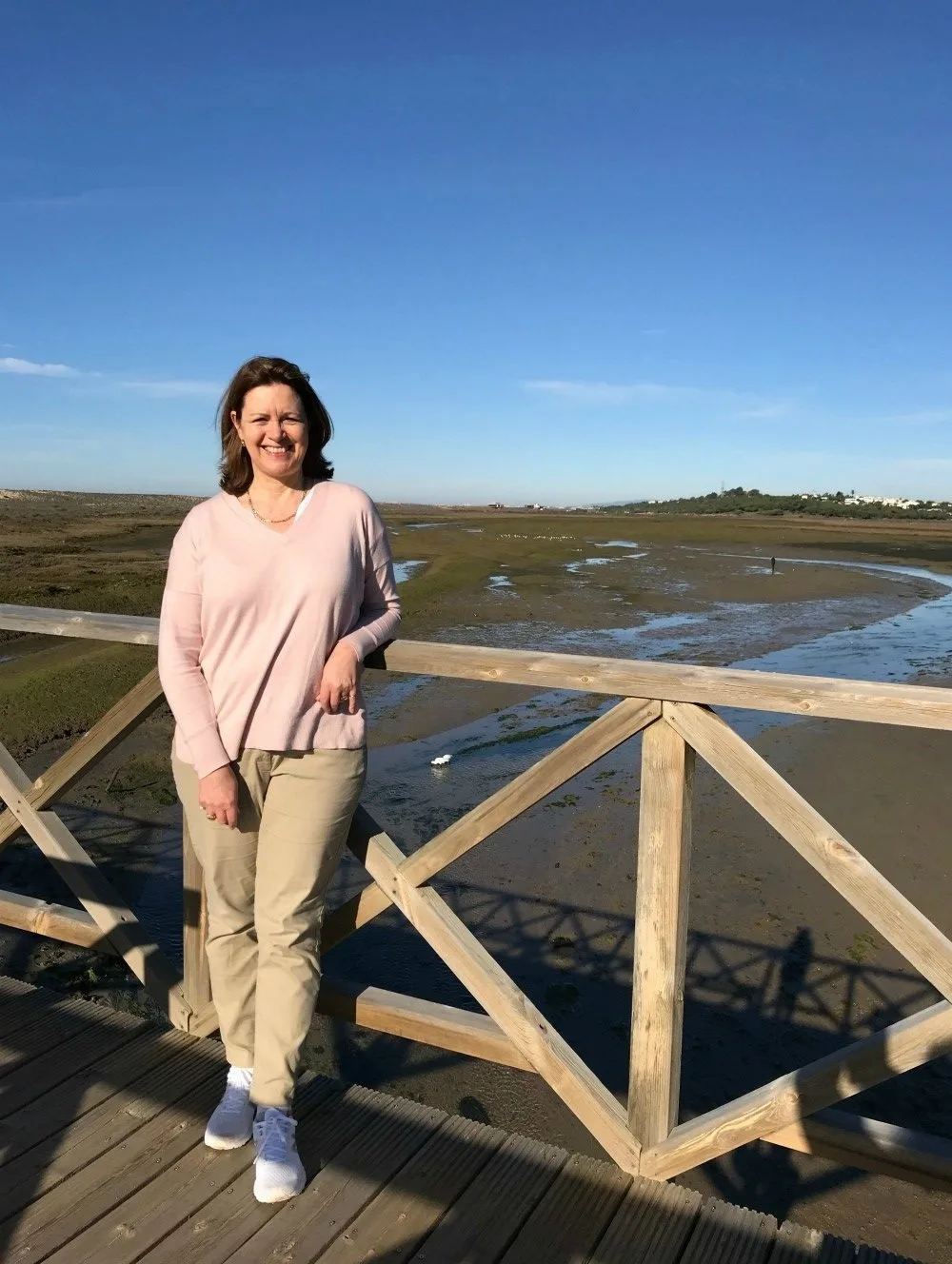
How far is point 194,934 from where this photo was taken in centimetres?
332

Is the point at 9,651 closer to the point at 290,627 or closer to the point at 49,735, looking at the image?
the point at 49,735

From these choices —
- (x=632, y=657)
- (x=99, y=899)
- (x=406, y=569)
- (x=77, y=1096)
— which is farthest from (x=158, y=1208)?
(x=406, y=569)

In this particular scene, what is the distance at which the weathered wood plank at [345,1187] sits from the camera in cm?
233

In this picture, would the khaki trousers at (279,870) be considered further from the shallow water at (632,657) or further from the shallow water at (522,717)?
the shallow water at (632,657)

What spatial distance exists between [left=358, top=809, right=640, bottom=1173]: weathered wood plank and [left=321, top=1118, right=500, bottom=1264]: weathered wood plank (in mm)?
289

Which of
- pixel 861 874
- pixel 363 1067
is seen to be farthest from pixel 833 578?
pixel 861 874

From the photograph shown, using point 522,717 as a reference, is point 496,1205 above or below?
above

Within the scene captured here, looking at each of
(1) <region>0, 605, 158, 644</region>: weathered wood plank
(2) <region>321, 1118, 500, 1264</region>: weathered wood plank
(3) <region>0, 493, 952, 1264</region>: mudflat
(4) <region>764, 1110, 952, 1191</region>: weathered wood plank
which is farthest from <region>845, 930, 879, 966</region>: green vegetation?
(1) <region>0, 605, 158, 644</region>: weathered wood plank

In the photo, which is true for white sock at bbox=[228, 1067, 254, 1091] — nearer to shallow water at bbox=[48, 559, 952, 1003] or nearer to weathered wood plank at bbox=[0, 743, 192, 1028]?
weathered wood plank at bbox=[0, 743, 192, 1028]

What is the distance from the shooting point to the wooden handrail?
2113mm

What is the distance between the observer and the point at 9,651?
551 inches

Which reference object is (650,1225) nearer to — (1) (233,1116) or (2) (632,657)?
(1) (233,1116)

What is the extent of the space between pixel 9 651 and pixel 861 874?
14.3 meters

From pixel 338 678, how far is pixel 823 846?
4.26ft
